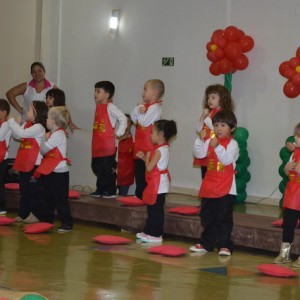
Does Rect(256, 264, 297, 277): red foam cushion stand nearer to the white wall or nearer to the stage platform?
the stage platform

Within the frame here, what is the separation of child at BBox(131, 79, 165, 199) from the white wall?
2010 mm

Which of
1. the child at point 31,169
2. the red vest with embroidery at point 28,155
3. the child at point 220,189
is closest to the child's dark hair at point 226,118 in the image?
the child at point 220,189

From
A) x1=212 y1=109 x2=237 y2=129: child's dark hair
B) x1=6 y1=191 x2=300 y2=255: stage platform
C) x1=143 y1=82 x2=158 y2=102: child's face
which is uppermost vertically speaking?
x1=143 y1=82 x2=158 y2=102: child's face

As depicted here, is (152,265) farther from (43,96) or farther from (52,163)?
(43,96)

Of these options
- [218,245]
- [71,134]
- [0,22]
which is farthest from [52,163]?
[0,22]

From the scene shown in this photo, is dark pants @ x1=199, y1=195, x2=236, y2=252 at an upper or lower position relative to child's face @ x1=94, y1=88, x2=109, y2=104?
lower

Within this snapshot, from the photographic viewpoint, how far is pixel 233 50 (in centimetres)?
948

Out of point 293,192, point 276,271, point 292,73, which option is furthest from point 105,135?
point 276,271

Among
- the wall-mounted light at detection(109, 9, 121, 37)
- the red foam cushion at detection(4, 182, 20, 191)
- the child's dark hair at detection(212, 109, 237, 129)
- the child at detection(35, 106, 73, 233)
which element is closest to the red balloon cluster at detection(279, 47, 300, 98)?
the child's dark hair at detection(212, 109, 237, 129)

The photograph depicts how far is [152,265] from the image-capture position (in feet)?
21.3

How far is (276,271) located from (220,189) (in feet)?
3.60

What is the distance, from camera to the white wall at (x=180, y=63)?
10.0m

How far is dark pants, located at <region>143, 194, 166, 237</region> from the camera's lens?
771 centimetres

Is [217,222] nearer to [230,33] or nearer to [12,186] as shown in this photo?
[230,33]
